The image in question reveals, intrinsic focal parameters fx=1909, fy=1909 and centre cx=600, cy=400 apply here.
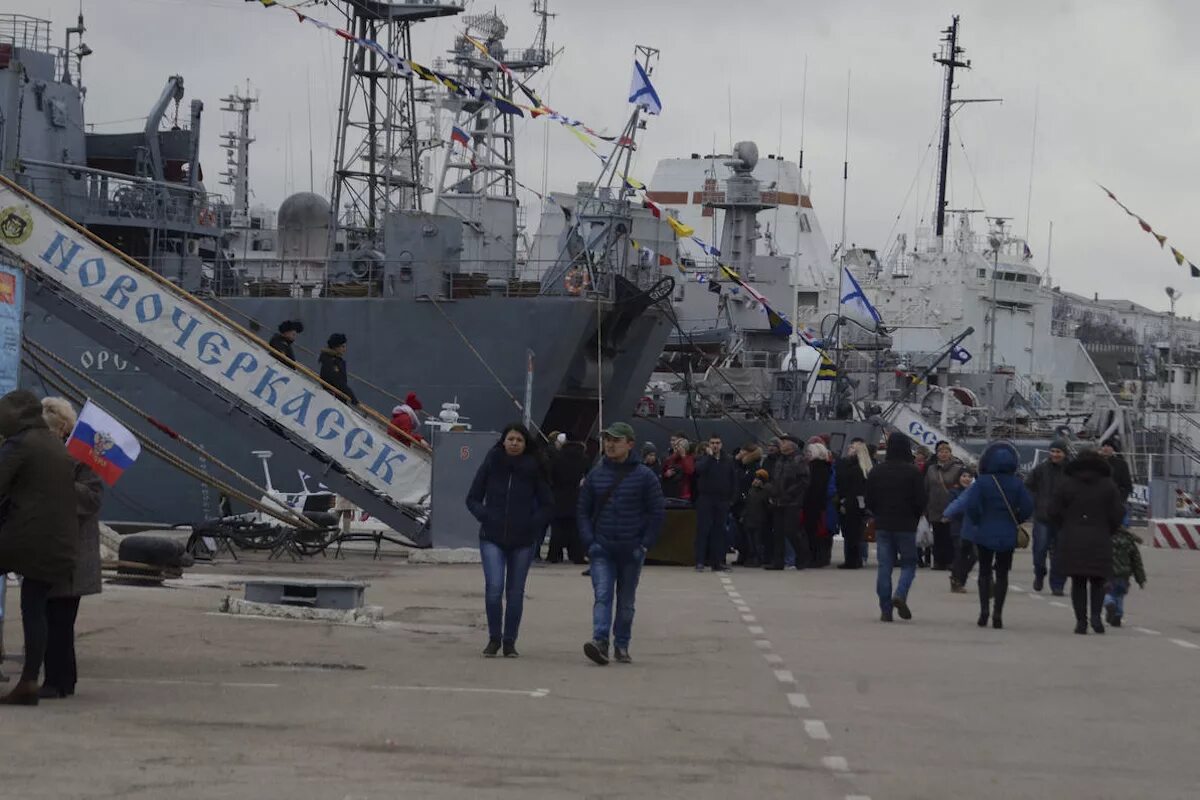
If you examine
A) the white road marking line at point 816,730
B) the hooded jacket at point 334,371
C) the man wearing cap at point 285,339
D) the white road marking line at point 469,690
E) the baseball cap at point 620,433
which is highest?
the man wearing cap at point 285,339

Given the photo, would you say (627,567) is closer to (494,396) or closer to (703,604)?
(703,604)

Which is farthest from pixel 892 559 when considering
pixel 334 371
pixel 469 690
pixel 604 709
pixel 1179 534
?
pixel 1179 534

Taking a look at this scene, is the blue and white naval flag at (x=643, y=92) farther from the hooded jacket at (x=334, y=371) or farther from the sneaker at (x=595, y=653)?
the sneaker at (x=595, y=653)

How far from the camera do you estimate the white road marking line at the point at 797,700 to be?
35.0 ft

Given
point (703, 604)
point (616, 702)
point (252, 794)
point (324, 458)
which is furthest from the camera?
point (324, 458)

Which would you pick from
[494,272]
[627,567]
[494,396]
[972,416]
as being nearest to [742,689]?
[627,567]

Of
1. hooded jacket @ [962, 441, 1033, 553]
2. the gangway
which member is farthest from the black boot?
the gangway

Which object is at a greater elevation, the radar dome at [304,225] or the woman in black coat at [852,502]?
the radar dome at [304,225]

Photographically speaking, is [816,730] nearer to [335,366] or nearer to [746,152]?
[335,366]

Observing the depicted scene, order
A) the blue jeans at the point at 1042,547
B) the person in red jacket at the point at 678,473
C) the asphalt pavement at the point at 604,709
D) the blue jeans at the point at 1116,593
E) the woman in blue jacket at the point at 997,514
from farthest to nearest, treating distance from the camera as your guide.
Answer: the person in red jacket at the point at 678,473 → the blue jeans at the point at 1042,547 → the blue jeans at the point at 1116,593 → the woman in blue jacket at the point at 997,514 → the asphalt pavement at the point at 604,709

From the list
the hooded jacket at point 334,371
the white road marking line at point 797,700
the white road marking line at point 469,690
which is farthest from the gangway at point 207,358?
the white road marking line at point 797,700

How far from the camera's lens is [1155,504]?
40.1 m

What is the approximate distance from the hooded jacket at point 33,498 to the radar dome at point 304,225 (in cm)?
3321

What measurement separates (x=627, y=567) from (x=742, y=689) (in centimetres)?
186
